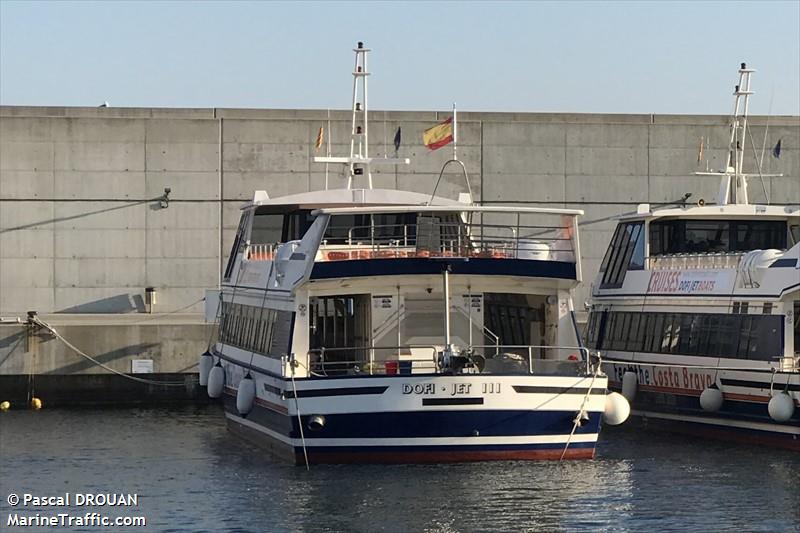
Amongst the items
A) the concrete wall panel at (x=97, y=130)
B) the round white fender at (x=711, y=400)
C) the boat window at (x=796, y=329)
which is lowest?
the round white fender at (x=711, y=400)

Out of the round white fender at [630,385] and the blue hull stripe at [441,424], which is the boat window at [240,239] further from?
the blue hull stripe at [441,424]

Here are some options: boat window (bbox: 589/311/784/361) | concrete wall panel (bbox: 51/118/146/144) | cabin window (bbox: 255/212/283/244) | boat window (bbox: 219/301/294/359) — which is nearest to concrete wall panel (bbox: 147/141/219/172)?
concrete wall panel (bbox: 51/118/146/144)

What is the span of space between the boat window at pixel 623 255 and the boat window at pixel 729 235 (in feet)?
2.66

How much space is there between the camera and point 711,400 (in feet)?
92.4

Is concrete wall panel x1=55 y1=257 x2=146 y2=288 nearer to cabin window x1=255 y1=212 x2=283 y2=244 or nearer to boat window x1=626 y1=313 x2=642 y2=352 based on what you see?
cabin window x1=255 y1=212 x2=283 y2=244

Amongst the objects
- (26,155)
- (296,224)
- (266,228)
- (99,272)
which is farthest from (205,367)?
(26,155)

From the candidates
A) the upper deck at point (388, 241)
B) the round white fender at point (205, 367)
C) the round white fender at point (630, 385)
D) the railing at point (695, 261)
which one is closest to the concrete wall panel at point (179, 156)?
the round white fender at point (205, 367)

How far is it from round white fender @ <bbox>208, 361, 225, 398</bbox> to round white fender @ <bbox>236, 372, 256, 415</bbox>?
11.6ft

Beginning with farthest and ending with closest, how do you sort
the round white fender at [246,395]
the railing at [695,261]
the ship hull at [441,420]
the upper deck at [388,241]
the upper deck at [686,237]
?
the upper deck at [686,237], the railing at [695,261], the round white fender at [246,395], the upper deck at [388,241], the ship hull at [441,420]

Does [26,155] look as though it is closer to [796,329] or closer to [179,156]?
[179,156]

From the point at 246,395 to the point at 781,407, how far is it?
9.19 metres

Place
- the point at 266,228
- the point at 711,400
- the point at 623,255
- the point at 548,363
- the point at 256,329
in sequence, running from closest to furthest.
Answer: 1. the point at 548,363
2. the point at 711,400
3. the point at 256,329
4. the point at 266,228
5. the point at 623,255

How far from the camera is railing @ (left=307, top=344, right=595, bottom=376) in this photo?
79.4ft

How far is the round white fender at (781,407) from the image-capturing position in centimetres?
2608
